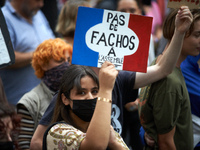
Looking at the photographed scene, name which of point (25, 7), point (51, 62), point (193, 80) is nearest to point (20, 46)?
point (25, 7)

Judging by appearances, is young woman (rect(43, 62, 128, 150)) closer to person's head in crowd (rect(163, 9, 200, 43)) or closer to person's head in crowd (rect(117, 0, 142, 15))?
person's head in crowd (rect(163, 9, 200, 43))

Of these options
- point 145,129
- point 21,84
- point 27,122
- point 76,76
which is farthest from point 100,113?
point 21,84

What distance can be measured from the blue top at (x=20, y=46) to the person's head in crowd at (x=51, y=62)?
59 centimetres

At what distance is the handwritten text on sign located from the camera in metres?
Result: 2.68

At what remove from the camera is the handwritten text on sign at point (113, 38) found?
8.80ft

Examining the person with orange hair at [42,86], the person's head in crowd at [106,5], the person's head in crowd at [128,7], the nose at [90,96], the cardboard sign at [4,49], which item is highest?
the cardboard sign at [4,49]

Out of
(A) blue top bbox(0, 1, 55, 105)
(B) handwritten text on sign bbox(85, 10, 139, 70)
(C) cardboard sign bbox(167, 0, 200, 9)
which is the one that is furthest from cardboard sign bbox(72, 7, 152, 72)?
(A) blue top bbox(0, 1, 55, 105)

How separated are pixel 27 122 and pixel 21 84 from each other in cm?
97

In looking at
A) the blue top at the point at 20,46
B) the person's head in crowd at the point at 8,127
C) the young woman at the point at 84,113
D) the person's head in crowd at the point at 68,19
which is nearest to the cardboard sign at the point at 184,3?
the young woman at the point at 84,113

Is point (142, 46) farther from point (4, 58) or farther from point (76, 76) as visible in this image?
point (4, 58)

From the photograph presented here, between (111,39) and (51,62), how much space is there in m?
1.17

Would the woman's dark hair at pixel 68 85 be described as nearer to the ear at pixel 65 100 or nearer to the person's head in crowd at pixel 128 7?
the ear at pixel 65 100

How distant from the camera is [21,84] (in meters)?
4.25

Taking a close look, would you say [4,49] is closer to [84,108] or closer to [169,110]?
[84,108]
